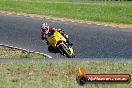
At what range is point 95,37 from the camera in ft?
75.3

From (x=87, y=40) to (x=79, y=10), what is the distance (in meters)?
16.9

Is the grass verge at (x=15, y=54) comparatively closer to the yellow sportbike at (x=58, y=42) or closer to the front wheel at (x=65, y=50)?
the front wheel at (x=65, y=50)

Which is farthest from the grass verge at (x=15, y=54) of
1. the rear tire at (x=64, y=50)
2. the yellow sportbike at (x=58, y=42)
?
the yellow sportbike at (x=58, y=42)

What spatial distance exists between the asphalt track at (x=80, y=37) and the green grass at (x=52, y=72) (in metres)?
3.55

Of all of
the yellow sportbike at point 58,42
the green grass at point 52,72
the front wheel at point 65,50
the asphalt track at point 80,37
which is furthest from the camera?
the asphalt track at point 80,37

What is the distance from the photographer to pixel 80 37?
2309 centimetres

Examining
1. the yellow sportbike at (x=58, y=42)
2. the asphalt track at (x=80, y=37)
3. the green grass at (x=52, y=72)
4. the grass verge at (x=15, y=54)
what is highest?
the yellow sportbike at (x=58, y=42)

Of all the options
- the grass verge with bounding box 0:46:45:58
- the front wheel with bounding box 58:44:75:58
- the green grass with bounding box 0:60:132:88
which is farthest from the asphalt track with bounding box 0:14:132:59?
the green grass with bounding box 0:60:132:88

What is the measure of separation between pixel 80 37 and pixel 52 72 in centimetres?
1121

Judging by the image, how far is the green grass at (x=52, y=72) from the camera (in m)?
10.1

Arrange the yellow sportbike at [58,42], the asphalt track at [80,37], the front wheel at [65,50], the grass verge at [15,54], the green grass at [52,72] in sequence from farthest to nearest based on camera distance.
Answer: the asphalt track at [80,37]
the grass verge at [15,54]
the front wheel at [65,50]
the yellow sportbike at [58,42]
the green grass at [52,72]

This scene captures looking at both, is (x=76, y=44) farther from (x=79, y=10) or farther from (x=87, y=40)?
(x=79, y=10)

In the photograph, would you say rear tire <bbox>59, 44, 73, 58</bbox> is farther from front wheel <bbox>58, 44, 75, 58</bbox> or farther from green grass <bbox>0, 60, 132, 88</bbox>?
green grass <bbox>0, 60, 132, 88</bbox>

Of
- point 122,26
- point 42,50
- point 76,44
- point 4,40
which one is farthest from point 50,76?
point 122,26
